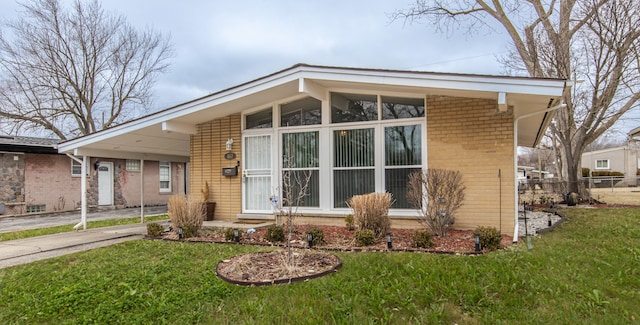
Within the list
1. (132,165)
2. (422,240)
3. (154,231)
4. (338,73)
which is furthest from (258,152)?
(132,165)

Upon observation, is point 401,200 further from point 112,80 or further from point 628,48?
point 112,80

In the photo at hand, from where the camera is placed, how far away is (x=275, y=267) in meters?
4.50

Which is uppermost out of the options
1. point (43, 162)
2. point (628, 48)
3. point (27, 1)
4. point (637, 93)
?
point (27, 1)

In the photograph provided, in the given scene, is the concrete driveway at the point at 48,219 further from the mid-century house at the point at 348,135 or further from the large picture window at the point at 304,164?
the large picture window at the point at 304,164

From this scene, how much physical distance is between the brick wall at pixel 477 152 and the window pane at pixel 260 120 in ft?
11.9

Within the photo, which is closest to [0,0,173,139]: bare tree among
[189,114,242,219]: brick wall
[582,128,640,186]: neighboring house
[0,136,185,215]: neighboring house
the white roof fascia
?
[0,136,185,215]: neighboring house

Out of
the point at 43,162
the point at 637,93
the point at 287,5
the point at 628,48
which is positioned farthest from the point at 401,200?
the point at 43,162

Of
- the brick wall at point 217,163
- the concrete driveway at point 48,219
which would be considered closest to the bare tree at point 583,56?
the brick wall at point 217,163

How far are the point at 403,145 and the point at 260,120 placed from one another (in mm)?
3400

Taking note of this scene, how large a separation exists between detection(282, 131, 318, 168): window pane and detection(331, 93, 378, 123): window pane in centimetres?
64

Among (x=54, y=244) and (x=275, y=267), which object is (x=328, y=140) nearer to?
(x=275, y=267)

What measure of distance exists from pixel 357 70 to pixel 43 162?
14.4 meters

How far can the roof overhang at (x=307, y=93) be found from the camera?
18.9 feet

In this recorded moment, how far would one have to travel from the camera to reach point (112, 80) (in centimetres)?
2262
